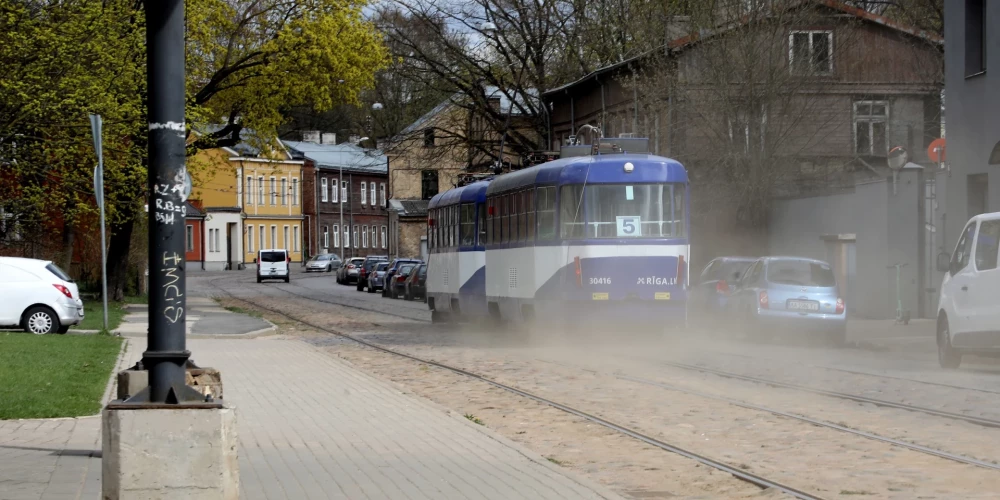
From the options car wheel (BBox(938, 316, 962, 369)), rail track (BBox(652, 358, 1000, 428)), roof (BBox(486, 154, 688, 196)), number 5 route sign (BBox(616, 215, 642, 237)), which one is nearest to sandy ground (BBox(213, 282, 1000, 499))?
rail track (BBox(652, 358, 1000, 428))

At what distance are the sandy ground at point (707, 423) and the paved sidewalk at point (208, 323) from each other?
6.57 meters

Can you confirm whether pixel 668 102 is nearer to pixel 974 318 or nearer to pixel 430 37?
pixel 430 37

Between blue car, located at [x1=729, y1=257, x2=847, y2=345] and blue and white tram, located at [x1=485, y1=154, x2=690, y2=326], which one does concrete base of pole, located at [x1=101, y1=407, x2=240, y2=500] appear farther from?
blue car, located at [x1=729, y1=257, x2=847, y2=345]

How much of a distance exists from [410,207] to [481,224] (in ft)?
221

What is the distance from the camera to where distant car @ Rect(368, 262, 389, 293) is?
65.7 m

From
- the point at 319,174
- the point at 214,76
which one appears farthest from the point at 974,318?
the point at 319,174

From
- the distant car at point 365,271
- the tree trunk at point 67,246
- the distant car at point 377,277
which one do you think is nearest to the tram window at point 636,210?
the tree trunk at point 67,246

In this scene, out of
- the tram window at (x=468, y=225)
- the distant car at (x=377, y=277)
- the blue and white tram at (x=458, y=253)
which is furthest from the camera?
the distant car at (x=377, y=277)

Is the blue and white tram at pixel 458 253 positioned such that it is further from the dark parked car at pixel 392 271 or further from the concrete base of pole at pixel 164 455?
the dark parked car at pixel 392 271

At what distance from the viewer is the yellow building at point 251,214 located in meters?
110

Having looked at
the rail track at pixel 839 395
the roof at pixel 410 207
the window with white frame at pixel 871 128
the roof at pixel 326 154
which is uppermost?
the roof at pixel 326 154

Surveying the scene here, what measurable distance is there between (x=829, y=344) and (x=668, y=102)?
13.0m

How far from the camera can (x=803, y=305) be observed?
24344 millimetres

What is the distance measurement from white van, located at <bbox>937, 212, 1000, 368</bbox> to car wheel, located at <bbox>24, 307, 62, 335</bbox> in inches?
641
